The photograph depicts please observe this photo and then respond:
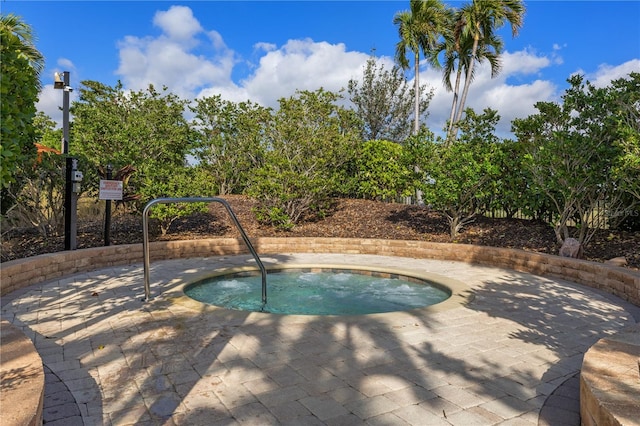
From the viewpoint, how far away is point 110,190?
766 centimetres

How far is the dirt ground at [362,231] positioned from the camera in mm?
8023

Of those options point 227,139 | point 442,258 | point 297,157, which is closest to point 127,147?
point 297,157

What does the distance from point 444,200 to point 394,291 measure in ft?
12.0

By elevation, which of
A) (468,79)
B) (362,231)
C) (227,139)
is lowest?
(362,231)

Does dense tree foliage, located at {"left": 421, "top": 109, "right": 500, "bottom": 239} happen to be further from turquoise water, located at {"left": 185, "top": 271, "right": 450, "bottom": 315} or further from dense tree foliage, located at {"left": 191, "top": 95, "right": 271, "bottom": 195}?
dense tree foliage, located at {"left": 191, "top": 95, "right": 271, "bottom": 195}

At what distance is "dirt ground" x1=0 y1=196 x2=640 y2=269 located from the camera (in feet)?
26.3

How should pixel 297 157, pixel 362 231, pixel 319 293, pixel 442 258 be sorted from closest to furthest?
pixel 319 293
pixel 442 258
pixel 362 231
pixel 297 157

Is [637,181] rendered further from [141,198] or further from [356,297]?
[141,198]

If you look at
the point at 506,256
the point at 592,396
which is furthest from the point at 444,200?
the point at 592,396

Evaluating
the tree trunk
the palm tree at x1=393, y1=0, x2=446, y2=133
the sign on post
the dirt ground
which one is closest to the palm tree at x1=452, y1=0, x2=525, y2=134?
the tree trunk

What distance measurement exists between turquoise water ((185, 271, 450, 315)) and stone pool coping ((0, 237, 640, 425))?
210 centimetres

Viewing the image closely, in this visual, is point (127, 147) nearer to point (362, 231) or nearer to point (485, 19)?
point (362, 231)

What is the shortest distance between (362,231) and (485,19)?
11973 mm

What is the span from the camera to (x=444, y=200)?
9.66 metres
